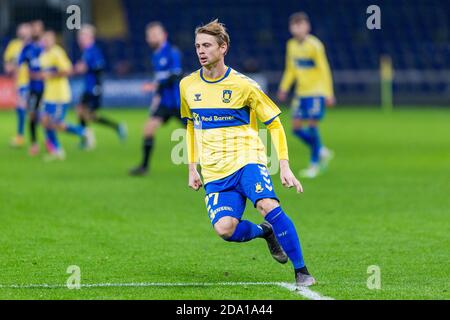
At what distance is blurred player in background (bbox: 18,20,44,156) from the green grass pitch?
0.81m

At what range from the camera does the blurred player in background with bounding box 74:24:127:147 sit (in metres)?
20.8

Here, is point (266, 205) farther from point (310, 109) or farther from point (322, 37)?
point (322, 37)

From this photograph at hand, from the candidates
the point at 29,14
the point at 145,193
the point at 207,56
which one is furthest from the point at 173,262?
the point at 29,14

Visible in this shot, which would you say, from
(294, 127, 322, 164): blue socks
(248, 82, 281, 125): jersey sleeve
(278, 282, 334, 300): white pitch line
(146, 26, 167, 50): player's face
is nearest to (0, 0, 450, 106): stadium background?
(294, 127, 322, 164): blue socks

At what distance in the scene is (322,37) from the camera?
41.1 m

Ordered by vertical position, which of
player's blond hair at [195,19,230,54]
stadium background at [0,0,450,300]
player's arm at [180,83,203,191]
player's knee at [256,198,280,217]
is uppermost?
player's blond hair at [195,19,230,54]

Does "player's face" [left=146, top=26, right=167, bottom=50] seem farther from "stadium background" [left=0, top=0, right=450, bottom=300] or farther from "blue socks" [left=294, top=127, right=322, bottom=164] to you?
"blue socks" [left=294, top=127, right=322, bottom=164]

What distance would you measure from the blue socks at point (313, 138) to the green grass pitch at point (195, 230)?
0.43 metres

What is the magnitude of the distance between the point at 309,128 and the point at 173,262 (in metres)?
8.55

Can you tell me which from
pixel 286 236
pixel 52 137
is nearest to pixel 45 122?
pixel 52 137

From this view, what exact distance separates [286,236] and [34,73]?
1344cm

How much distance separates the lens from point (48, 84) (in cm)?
2114

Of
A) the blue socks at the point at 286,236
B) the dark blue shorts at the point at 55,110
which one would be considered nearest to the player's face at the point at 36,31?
the dark blue shorts at the point at 55,110

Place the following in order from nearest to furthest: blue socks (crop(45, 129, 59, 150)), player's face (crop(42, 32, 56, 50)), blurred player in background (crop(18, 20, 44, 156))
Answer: blue socks (crop(45, 129, 59, 150)), blurred player in background (crop(18, 20, 44, 156)), player's face (crop(42, 32, 56, 50))
